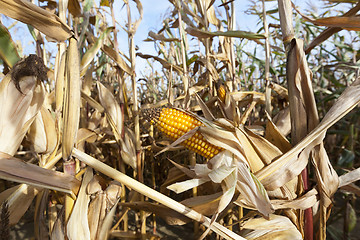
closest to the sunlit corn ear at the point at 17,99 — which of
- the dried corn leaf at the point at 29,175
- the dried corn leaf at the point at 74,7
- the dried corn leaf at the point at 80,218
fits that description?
the dried corn leaf at the point at 29,175

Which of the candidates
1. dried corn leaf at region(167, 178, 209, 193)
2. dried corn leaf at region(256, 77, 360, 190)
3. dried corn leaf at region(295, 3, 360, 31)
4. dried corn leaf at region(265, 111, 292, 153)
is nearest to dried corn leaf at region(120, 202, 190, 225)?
dried corn leaf at region(167, 178, 209, 193)

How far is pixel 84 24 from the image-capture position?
1.83 metres

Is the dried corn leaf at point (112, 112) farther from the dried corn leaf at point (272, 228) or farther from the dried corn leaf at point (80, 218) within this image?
the dried corn leaf at point (272, 228)

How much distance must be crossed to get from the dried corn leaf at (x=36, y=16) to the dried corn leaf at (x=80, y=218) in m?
0.48

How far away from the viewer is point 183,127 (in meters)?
1.09

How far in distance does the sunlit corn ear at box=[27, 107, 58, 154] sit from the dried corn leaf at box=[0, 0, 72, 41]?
0.36 meters

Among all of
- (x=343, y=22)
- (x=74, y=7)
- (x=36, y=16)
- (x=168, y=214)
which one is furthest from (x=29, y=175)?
(x=74, y=7)

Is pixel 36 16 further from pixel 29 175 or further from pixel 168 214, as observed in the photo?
pixel 168 214

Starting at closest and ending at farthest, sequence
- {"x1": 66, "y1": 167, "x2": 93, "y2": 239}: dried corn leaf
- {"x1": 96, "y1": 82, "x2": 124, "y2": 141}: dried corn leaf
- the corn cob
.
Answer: {"x1": 66, "y1": 167, "x2": 93, "y2": 239}: dried corn leaf < the corn cob < {"x1": 96, "y1": 82, "x2": 124, "y2": 141}: dried corn leaf

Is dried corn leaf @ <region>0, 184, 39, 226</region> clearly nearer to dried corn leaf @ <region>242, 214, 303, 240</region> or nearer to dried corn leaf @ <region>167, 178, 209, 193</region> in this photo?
dried corn leaf @ <region>167, 178, 209, 193</region>

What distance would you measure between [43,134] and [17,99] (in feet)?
0.82

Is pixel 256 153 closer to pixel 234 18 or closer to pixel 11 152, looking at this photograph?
pixel 11 152

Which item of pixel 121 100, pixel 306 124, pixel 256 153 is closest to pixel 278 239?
pixel 256 153

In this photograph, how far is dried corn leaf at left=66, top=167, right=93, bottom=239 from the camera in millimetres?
856
